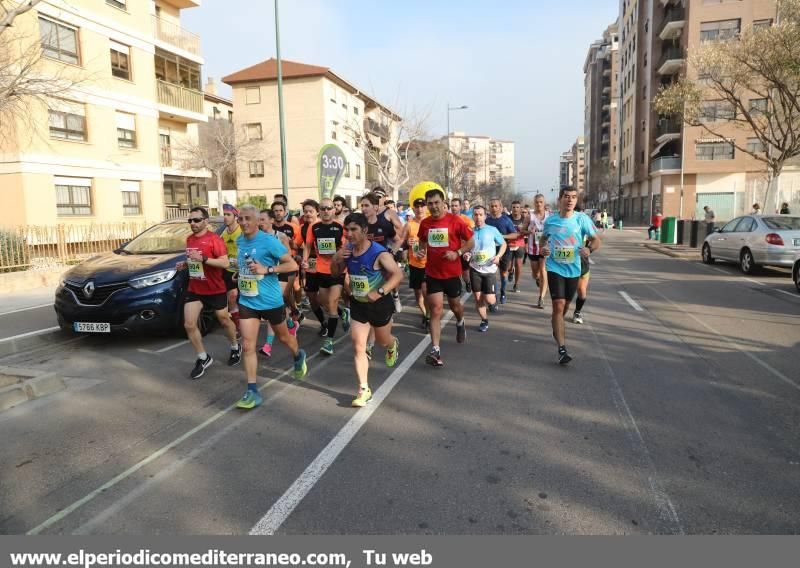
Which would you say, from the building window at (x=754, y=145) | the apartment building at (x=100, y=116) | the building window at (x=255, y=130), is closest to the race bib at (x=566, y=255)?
the apartment building at (x=100, y=116)

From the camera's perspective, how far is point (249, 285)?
5004mm

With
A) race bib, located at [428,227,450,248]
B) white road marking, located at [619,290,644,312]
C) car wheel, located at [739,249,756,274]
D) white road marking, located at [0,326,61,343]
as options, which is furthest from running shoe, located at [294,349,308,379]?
car wheel, located at [739,249,756,274]

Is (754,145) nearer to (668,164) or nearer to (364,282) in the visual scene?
(668,164)

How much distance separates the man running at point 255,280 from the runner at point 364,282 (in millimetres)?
567

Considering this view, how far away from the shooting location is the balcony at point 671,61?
4316 centimetres

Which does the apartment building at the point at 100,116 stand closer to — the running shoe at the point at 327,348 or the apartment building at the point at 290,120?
the apartment building at the point at 290,120

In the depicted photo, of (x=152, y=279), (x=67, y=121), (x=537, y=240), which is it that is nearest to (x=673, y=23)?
(x=537, y=240)

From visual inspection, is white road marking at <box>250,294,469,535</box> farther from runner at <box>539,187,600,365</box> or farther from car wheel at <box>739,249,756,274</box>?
car wheel at <box>739,249,756,274</box>

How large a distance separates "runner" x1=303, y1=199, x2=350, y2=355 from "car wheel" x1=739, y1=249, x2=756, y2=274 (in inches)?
448

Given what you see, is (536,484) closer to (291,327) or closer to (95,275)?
(291,327)

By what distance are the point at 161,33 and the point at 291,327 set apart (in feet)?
84.9

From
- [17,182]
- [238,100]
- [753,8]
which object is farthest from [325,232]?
[753,8]

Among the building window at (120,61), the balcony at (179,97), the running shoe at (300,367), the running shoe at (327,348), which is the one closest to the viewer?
the running shoe at (300,367)

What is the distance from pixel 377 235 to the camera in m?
7.40
